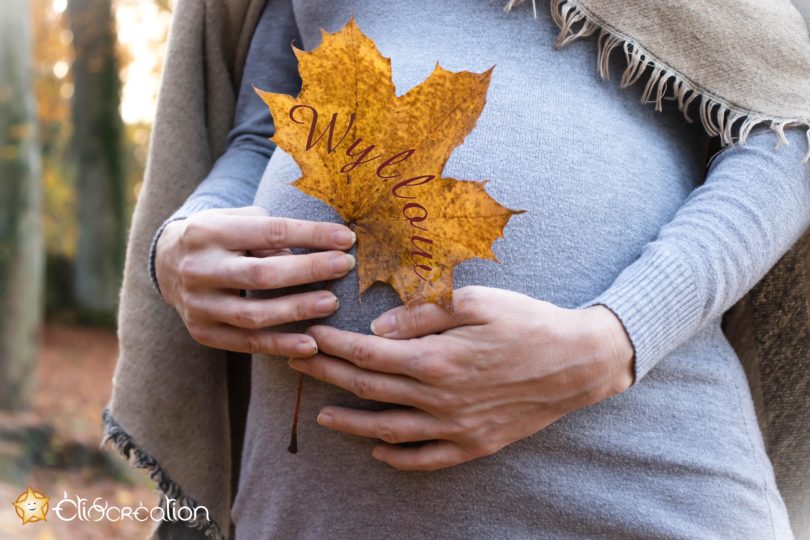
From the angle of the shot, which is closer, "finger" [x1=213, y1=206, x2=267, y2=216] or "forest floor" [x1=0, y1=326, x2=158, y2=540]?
"finger" [x1=213, y1=206, x2=267, y2=216]

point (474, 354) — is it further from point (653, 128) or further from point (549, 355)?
point (653, 128)

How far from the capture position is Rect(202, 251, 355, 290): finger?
2.71ft

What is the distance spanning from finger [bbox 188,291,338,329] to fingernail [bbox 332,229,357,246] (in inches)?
2.8

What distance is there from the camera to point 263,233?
849 mm

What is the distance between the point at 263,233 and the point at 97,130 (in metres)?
7.69

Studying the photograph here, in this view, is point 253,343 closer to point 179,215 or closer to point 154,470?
point 179,215

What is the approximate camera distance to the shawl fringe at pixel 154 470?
123 centimetres

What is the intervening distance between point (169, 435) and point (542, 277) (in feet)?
2.57

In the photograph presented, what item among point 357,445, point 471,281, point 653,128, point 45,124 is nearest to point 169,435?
point 357,445

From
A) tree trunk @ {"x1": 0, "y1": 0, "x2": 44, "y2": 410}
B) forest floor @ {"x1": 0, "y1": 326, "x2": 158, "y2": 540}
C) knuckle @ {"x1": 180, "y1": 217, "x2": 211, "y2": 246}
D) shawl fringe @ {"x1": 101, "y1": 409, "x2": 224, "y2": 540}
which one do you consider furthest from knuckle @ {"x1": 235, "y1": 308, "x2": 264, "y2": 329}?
tree trunk @ {"x1": 0, "y1": 0, "x2": 44, "y2": 410}

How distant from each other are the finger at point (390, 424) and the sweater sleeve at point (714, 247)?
0.24 m

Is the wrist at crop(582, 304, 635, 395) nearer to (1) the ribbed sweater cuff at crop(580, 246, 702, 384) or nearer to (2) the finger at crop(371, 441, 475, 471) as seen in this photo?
(1) the ribbed sweater cuff at crop(580, 246, 702, 384)

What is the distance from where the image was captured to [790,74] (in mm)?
976

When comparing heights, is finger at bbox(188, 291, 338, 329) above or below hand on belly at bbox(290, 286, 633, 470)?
below
